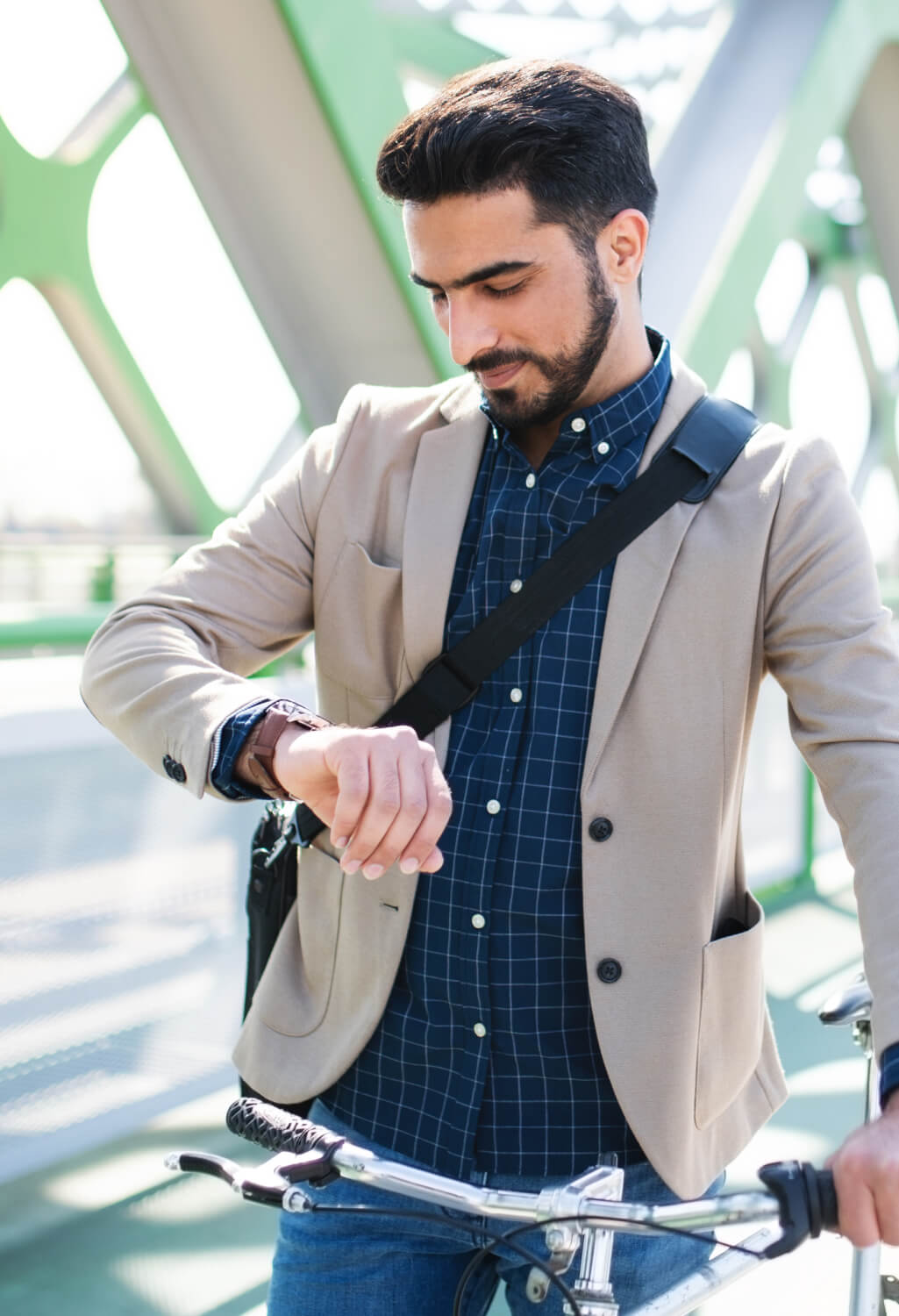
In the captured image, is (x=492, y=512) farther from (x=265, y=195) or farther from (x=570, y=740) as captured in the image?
(x=265, y=195)

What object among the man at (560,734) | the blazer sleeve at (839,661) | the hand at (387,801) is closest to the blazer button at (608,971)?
the man at (560,734)

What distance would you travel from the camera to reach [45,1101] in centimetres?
271

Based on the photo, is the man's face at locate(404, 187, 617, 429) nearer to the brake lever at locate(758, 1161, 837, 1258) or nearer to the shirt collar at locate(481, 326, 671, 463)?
the shirt collar at locate(481, 326, 671, 463)

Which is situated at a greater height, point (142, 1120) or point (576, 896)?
point (576, 896)

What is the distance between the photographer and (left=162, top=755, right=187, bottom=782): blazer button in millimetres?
1248

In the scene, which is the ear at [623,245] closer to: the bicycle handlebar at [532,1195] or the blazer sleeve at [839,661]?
the blazer sleeve at [839,661]

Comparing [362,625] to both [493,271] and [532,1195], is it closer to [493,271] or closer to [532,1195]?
[493,271]

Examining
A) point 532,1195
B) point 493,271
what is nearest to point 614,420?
point 493,271

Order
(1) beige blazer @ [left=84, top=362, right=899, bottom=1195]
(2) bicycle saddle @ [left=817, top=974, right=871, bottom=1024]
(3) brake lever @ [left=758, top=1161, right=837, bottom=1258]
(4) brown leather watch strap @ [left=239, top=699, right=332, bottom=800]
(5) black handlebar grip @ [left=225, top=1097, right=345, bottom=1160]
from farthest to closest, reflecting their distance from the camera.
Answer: (2) bicycle saddle @ [left=817, top=974, right=871, bottom=1024] < (1) beige blazer @ [left=84, top=362, right=899, bottom=1195] < (4) brown leather watch strap @ [left=239, top=699, right=332, bottom=800] < (5) black handlebar grip @ [left=225, top=1097, right=345, bottom=1160] < (3) brake lever @ [left=758, top=1161, right=837, bottom=1258]

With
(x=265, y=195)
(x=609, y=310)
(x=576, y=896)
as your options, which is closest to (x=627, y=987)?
(x=576, y=896)

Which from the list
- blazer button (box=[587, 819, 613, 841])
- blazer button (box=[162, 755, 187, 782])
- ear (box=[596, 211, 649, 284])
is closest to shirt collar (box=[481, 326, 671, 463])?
ear (box=[596, 211, 649, 284])

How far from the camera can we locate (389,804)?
3.26ft

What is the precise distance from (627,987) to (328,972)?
1.08 feet

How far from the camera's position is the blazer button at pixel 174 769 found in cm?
125
